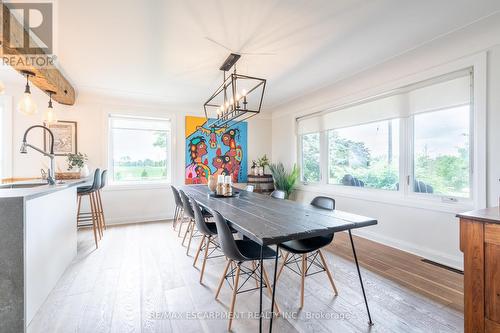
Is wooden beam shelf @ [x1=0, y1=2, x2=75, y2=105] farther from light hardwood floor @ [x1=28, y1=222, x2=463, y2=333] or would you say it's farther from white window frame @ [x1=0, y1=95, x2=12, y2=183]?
light hardwood floor @ [x1=28, y1=222, x2=463, y2=333]

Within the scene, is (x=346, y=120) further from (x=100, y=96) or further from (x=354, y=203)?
(x=100, y=96)

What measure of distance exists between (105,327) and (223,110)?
7.62 ft

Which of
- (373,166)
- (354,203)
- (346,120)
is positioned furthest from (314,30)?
(354,203)

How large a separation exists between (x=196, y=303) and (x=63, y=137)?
12.8 ft

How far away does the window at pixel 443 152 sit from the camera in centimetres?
256

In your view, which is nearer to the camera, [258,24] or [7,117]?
[258,24]

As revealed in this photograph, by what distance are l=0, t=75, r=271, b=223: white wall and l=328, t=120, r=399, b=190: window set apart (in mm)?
3046

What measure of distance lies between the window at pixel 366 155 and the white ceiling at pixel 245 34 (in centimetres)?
96

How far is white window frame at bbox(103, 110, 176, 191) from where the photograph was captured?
4.37 metres

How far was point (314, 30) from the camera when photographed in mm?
2215

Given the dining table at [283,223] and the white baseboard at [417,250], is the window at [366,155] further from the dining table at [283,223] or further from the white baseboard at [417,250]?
the dining table at [283,223]

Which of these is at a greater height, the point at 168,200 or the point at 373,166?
the point at 373,166

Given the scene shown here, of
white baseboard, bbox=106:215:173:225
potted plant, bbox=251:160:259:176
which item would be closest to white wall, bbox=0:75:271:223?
white baseboard, bbox=106:215:173:225

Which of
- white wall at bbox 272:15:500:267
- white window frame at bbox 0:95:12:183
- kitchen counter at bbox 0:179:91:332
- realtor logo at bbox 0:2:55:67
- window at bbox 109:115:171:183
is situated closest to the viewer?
kitchen counter at bbox 0:179:91:332
